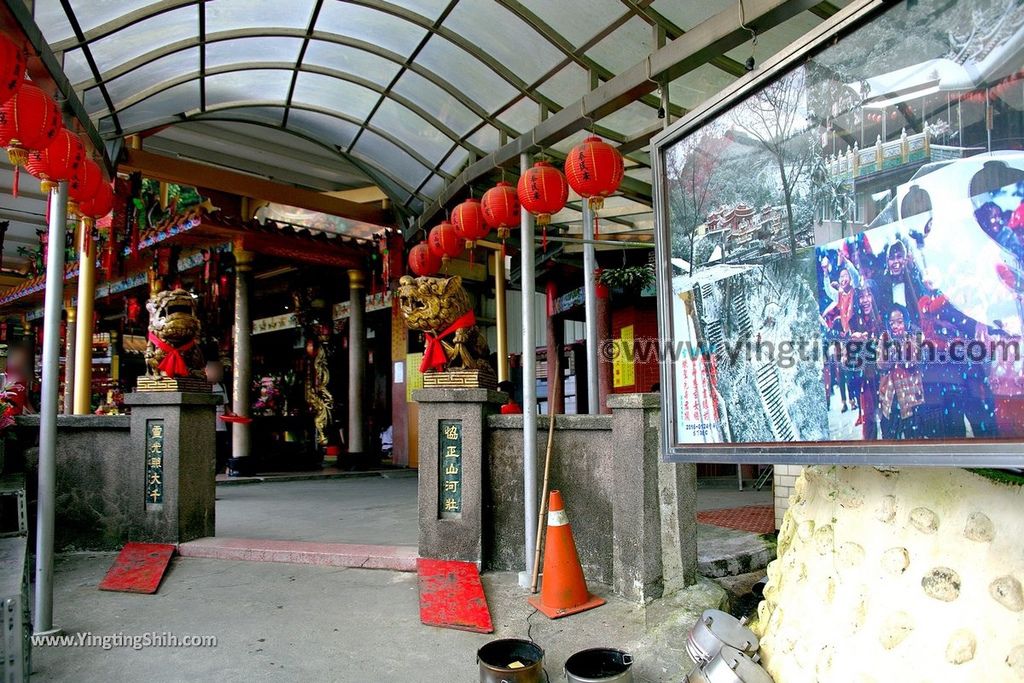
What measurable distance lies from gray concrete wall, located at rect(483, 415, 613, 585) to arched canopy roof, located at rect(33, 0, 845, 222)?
3.18 metres

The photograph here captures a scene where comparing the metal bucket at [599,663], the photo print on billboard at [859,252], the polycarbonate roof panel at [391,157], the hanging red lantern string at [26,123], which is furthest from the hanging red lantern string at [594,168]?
the polycarbonate roof panel at [391,157]

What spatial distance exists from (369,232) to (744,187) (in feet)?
40.2

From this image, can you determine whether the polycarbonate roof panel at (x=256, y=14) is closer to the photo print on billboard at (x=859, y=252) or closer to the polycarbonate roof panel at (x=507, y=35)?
the polycarbonate roof panel at (x=507, y=35)

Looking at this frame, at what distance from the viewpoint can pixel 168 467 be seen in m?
6.23

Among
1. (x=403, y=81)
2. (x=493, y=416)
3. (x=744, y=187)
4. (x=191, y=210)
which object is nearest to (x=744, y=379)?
(x=744, y=187)

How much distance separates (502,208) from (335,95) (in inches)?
152

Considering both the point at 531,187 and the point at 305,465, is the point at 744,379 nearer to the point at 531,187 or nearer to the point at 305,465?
the point at 531,187

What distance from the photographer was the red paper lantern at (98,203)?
19.0 ft

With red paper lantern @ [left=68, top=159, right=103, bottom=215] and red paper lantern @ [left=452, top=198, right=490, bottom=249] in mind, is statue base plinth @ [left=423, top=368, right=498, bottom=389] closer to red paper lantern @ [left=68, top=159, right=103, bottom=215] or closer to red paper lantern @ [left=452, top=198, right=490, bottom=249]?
red paper lantern @ [left=452, top=198, right=490, bottom=249]

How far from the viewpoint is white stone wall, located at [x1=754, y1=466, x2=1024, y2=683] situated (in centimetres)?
242

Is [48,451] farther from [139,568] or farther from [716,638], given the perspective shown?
[716,638]

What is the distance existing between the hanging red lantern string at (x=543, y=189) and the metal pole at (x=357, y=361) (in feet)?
33.6

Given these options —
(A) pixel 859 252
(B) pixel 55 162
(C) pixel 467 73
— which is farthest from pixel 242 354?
(A) pixel 859 252

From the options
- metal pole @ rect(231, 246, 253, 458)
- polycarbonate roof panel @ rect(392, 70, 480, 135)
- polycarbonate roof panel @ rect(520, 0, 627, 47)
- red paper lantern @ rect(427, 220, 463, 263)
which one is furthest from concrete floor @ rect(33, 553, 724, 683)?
metal pole @ rect(231, 246, 253, 458)
